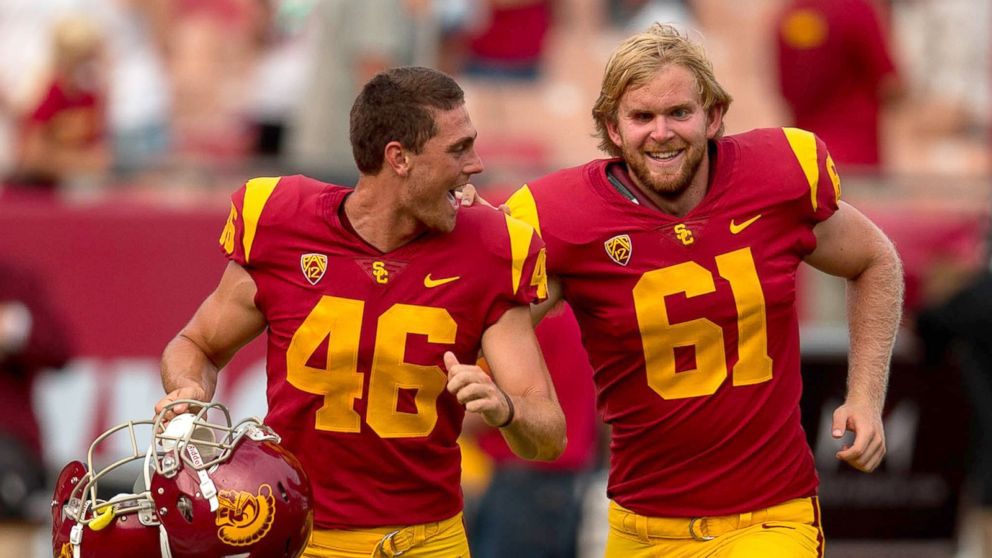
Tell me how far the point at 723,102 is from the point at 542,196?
624 mm

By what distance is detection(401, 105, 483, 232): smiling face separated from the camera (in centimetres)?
575

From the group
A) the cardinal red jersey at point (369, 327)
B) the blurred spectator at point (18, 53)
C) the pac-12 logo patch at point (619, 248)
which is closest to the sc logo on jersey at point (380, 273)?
the cardinal red jersey at point (369, 327)

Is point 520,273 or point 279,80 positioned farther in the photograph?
point 279,80

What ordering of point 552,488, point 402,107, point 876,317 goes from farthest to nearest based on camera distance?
point 552,488 < point 876,317 < point 402,107

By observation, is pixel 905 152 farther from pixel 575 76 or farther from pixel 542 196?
pixel 542 196

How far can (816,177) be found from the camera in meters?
6.18

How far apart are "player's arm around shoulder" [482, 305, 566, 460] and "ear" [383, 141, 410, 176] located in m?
0.51

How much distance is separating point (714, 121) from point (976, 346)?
3956 millimetres

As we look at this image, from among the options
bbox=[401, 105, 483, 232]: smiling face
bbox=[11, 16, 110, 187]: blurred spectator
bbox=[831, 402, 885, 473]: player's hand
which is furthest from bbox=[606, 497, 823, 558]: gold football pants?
bbox=[11, 16, 110, 187]: blurred spectator

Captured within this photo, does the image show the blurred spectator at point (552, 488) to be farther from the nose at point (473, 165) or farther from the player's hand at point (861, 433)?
the nose at point (473, 165)

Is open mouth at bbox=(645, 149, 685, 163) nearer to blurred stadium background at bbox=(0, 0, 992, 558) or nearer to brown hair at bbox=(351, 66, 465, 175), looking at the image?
brown hair at bbox=(351, 66, 465, 175)

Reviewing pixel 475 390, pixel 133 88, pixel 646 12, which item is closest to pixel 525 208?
pixel 475 390

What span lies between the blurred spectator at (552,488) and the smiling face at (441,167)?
151 inches

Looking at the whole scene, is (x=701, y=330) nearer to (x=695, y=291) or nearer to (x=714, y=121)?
(x=695, y=291)
